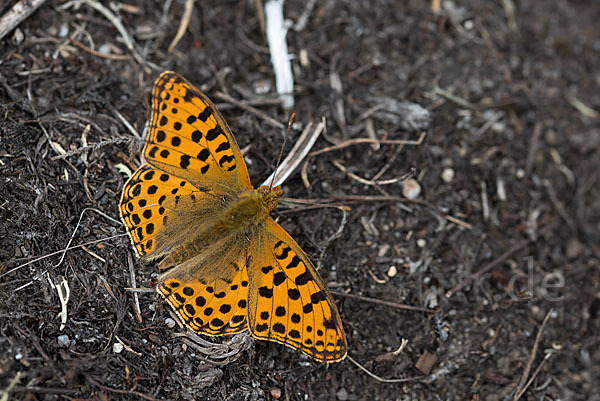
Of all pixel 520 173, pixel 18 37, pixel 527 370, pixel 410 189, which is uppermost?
pixel 18 37

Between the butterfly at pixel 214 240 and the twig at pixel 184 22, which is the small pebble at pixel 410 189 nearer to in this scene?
the butterfly at pixel 214 240

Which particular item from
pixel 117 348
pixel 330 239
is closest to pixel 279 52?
pixel 330 239

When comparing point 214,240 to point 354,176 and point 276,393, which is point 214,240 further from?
point 354,176

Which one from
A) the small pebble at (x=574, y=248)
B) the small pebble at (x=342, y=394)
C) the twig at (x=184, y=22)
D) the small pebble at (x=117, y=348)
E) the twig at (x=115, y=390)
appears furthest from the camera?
the small pebble at (x=574, y=248)

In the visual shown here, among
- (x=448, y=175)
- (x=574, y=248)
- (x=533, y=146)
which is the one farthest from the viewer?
(x=533, y=146)

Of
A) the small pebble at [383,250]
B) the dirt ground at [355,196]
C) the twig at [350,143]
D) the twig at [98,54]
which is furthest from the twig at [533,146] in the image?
the twig at [98,54]

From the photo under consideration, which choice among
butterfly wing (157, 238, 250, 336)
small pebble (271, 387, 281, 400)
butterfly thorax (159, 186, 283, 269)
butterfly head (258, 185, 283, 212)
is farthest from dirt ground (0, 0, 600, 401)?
butterfly head (258, 185, 283, 212)

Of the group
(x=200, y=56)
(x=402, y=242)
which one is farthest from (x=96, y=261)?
(x=402, y=242)
